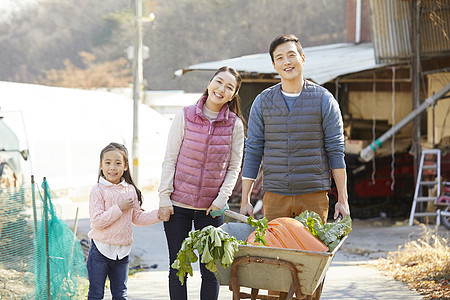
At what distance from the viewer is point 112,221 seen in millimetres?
4871

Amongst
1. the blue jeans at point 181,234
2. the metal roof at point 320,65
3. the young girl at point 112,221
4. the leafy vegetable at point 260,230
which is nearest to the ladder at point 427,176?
the metal roof at point 320,65

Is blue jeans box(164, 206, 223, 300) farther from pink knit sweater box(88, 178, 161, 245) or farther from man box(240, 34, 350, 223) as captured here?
man box(240, 34, 350, 223)

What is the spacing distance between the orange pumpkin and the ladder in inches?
365

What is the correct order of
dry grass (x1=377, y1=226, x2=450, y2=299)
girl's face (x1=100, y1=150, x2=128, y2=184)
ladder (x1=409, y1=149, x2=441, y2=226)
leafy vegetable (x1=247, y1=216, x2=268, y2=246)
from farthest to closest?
ladder (x1=409, y1=149, x2=441, y2=226) < dry grass (x1=377, y1=226, x2=450, y2=299) < girl's face (x1=100, y1=150, x2=128, y2=184) < leafy vegetable (x1=247, y1=216, x2=268, y2=246)

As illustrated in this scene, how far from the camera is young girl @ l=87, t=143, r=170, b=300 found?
488 cm

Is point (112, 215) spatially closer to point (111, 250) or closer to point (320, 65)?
point (111, 250)

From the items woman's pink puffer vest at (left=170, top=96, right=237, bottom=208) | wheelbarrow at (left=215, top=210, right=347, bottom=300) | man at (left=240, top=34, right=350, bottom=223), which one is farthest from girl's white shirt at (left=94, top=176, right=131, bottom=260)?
wheelbarrow at (left=215, top=210, right=347, bottom=300)

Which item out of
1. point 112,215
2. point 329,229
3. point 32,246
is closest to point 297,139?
point 329,229

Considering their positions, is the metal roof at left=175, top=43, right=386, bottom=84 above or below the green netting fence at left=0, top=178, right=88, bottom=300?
above

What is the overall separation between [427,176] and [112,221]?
10.4 meters

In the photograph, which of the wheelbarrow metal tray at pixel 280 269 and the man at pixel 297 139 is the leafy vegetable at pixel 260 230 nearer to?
the wheelbarrow metal tray at pixel 280 269

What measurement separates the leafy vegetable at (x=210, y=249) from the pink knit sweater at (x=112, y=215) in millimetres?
1146

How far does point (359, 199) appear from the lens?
53.1 ft

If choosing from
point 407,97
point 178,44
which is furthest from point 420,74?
point 178,44
